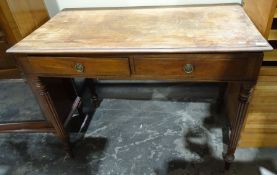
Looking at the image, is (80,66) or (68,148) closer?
(80,66)

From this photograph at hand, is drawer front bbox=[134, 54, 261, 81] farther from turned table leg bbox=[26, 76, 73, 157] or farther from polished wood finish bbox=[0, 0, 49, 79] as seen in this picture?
polished wood finish bbox=[0, 0, 49, 79]

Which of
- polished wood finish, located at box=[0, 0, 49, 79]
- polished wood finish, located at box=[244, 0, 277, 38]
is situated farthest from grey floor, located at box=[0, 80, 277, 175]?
polished wood finish, located at box=[244, 0, 277, 38]

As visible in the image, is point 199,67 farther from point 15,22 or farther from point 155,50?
point 15,22

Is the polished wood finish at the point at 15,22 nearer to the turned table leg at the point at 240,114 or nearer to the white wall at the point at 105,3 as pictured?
the white wall at the point at 105,3

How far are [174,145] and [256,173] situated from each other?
0.48m

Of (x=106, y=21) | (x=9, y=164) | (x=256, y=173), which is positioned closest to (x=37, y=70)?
(x=106, y=21)

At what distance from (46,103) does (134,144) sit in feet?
2.04

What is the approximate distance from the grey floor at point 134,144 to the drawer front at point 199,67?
2.14 ft

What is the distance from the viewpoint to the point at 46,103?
1247 mm

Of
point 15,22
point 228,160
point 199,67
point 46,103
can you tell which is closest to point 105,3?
point 15,22

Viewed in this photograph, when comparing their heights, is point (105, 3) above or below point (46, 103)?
above

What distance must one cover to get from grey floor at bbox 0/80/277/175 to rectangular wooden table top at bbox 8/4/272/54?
56 cm

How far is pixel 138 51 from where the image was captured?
3.09 ft

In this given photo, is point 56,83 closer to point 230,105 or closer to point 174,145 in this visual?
point 174,145
